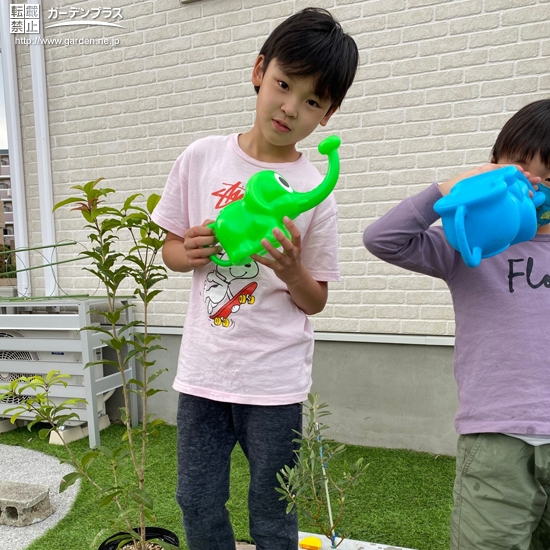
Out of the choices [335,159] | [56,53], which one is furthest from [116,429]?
[335,159]

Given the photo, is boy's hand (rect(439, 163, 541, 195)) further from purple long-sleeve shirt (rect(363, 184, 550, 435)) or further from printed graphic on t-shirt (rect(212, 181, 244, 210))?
printed graphic on t-shirt (rect(212, 181, 244, 210))

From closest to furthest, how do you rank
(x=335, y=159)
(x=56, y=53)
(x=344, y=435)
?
(x=335, y=159)
(x=344, y=435)
(x=56, y=53)

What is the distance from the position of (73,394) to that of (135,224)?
6.57ft

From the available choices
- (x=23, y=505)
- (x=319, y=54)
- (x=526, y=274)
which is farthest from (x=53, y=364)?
(x=526, y=274)

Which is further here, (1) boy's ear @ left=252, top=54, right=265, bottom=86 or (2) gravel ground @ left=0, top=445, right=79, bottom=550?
(2) gravel ground @ left=0, top=445, right=79, bottom=550

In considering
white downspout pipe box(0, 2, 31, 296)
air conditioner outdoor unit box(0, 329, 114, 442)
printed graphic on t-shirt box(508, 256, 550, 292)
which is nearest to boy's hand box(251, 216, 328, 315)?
printed graphic on t-shirt box(508, 256, 550, 292)

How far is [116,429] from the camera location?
3.31m

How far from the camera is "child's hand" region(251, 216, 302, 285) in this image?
3.26ft

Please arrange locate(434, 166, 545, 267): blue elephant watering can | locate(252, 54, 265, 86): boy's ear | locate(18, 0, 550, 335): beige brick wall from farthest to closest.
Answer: locate(18, 0, 550, 335): beige brick wall → locate(252, 54, 265, 86): boy's ear → locate(434, 166, 545, 267): blue elephant watering can

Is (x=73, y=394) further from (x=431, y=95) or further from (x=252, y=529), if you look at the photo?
(x=431, y=95)

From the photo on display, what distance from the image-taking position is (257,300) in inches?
46.5

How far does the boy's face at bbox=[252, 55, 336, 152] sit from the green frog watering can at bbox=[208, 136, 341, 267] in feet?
0.52

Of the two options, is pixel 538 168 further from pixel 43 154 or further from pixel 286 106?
pixel 43 154

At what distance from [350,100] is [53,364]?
7.99 ft
